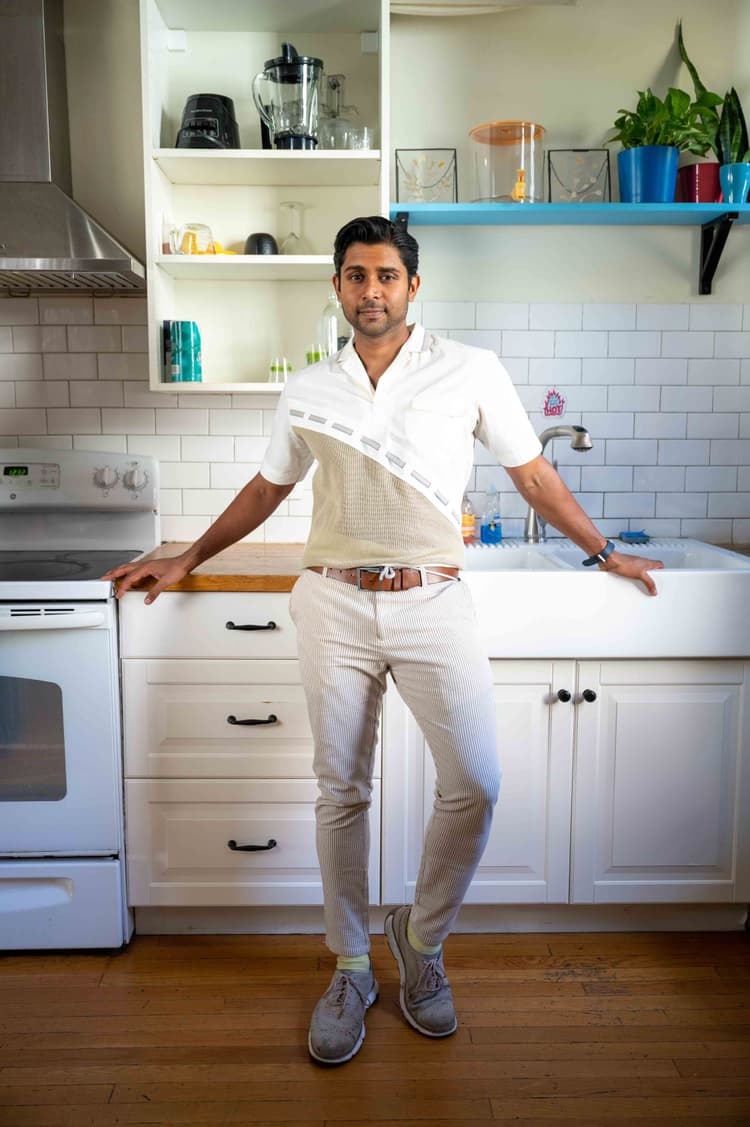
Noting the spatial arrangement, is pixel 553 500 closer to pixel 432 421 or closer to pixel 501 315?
pixel 432 421

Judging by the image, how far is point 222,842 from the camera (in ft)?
7.82

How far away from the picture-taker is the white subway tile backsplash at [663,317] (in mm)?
2840

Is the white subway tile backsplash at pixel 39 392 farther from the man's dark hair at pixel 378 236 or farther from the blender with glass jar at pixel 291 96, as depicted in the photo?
the man's dark hair at pixel 378 236

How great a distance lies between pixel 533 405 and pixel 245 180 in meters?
1.06

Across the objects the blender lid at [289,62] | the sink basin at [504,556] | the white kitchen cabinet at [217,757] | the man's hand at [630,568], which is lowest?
the white kitchen cabinet at [217,757]

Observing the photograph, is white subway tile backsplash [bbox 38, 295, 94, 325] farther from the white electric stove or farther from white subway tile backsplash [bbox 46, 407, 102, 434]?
the white electric stove

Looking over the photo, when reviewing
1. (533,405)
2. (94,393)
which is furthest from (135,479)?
(533,405)

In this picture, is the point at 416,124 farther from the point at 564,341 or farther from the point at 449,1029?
the point at 449,1029

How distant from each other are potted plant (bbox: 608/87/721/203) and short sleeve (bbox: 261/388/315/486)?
50.4 inches

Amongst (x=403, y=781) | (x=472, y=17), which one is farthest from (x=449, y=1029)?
(x=472, y=17)

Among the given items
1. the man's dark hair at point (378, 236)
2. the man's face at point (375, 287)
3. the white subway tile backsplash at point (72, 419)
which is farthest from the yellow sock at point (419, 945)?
the white subway tile backsplash at point (72, 419)

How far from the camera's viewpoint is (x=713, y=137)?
8.68 ft

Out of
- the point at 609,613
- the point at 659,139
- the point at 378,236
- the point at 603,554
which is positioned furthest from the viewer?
the point at 659,139

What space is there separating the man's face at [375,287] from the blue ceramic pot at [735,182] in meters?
1.25
